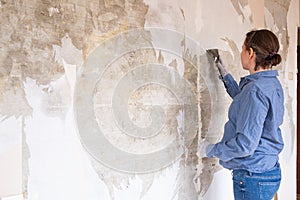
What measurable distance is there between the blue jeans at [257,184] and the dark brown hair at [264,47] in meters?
0.63

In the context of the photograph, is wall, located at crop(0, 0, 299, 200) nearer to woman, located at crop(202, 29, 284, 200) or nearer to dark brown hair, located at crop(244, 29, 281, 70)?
woman, located at crop(202, 29, 284, 200)

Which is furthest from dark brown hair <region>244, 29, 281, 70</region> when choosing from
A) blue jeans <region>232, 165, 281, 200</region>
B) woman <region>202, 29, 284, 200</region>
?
blue jeans <region>232, 165, 281, 200</region>

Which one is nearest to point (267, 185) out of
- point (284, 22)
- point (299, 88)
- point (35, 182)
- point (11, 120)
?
point (35, 182)

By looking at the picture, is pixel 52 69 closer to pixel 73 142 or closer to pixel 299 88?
pixel 73 142

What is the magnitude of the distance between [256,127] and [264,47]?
0.47 metres

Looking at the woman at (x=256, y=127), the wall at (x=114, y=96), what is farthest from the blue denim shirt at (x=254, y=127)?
the wall at (x=114, y=96)

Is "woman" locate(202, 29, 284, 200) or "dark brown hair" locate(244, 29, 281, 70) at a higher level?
"dark brown hair" locate(244, 29, 281, 70)

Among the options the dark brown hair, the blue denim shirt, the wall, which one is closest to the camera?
the wall

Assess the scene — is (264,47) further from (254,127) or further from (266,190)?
(266,190)

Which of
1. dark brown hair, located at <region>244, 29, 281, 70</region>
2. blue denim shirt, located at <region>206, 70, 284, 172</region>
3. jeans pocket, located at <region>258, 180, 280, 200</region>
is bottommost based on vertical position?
jeans pocket, located at <region>258, 180, 280, 200</region>

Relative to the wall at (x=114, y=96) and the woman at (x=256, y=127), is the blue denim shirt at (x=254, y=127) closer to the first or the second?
the woman at (x=256, y=127)

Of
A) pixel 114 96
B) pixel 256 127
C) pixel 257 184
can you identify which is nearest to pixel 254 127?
pixel 256 127

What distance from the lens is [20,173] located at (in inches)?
65.4

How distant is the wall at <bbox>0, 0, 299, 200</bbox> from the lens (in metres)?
1.67
